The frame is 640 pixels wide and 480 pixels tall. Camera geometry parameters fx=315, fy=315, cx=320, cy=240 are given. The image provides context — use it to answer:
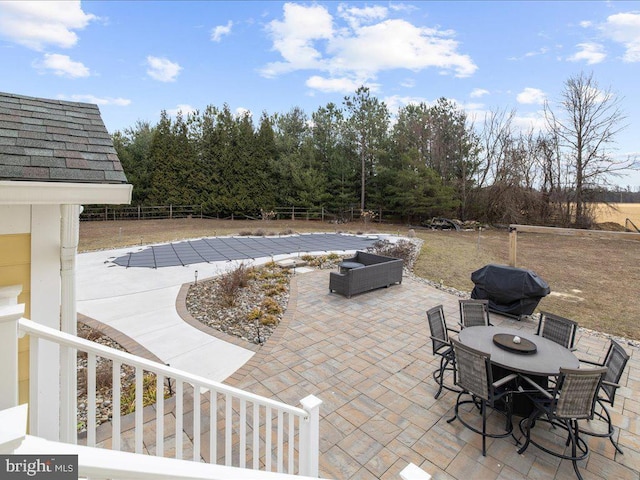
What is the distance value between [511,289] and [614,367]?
10.9 ft

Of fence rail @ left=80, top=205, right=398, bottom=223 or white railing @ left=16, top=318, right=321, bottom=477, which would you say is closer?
white railing @ left=16, top=318, right=321, bottom=477

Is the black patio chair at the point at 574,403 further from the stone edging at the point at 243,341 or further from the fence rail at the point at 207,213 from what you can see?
the fence rail at the point at 207,213

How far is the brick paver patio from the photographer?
3.03 m

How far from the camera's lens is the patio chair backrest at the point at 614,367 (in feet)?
11.0

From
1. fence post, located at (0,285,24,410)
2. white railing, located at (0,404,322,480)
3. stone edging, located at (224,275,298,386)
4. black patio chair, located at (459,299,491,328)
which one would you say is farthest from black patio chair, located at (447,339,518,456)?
fence post, located at (0,285,24,410)

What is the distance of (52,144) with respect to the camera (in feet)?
9.18

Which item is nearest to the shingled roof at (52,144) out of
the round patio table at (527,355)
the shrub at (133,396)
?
the shrub at (133,396)

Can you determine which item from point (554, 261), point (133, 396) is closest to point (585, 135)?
point (554, 261)

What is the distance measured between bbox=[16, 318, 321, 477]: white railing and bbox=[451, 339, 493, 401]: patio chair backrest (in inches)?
72.8

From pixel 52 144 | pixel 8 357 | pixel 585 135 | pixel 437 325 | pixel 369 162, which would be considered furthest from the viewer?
pixel 369 162

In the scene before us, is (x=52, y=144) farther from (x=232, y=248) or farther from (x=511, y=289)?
(x=232, y=248)

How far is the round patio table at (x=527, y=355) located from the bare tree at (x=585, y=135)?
24263 mm

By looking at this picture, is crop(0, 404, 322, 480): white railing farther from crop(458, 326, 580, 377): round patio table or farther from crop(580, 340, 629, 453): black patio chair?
crop(580, 340, 629, 453): black patio chair

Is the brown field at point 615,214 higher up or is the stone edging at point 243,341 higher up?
the brown field at point 615,214
